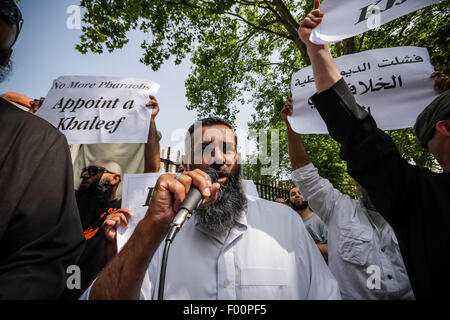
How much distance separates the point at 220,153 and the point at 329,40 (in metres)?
1.16

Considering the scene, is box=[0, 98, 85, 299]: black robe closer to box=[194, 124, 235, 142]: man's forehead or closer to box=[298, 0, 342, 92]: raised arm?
box=[194, 124, 235, 142]: man's forehead

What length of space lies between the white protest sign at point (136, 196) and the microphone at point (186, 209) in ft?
4.71

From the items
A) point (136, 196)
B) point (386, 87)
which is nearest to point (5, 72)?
point (136, 196)

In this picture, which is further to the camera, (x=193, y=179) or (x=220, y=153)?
(x=220, y=153)

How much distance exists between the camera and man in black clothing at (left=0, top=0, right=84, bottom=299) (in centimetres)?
84

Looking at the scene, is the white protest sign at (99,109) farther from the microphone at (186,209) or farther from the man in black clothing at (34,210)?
the microphone at (186,209)

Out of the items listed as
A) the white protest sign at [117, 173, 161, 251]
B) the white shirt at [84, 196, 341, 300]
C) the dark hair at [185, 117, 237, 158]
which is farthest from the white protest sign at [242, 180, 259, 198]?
the white protest sign at [117, 173, 161, 251]

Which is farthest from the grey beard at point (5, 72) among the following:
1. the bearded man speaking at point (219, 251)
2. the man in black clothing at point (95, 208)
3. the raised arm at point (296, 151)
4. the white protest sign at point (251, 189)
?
the raised arm at point (296, 151)

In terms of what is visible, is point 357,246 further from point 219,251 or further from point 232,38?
point 232,38

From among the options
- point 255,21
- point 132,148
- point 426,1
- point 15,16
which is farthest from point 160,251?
point 255,21

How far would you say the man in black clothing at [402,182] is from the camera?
3.53ft

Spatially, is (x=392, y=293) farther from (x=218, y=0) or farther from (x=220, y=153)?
(x=218, y=0)

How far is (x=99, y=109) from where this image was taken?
288 cm

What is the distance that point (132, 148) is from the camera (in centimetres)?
498
